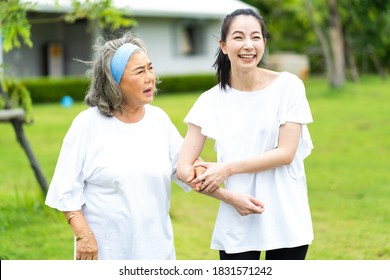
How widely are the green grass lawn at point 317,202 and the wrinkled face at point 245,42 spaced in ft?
10.0

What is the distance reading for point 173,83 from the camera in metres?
25.9

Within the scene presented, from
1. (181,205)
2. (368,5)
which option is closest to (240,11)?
(181,205)

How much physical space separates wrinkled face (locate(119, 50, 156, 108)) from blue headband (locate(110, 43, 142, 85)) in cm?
2

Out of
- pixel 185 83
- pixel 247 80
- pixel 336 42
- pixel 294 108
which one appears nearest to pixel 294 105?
pixel 294 108

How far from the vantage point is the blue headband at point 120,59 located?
3.49 m

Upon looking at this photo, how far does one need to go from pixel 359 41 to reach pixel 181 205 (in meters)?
25.4

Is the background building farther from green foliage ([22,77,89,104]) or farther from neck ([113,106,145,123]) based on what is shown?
neck ([113,106,145,123])

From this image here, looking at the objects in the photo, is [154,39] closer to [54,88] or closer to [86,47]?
[86,47]

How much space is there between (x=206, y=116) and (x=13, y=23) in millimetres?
2804

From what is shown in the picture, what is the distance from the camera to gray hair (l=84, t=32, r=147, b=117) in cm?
351

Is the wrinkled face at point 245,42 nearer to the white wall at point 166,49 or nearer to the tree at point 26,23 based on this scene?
the tree at point 26,23

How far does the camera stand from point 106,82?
11.7 feet
